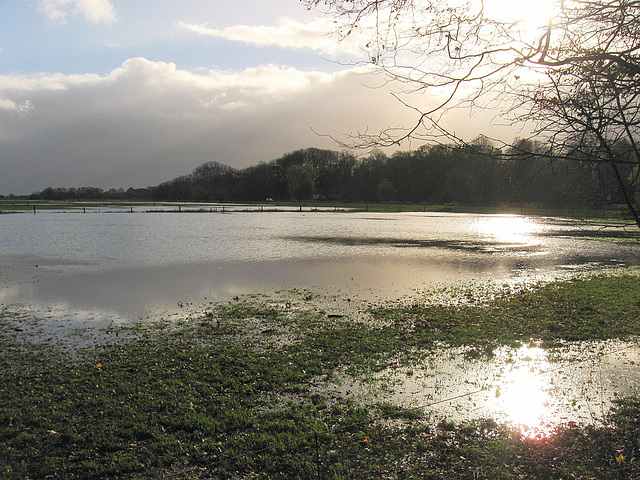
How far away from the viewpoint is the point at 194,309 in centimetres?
1166

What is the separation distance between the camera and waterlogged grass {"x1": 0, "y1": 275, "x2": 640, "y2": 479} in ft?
14.8

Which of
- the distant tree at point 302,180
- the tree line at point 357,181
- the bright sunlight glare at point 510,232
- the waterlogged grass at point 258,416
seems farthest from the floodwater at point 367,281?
the distant tree at point 302,180

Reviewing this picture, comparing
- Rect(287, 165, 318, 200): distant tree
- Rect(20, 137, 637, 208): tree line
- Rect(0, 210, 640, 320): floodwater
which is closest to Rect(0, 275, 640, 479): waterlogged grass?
Rect(0, 210, 640, 320): floodwater

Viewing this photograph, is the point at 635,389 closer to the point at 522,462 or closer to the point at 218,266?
the point at 522,462

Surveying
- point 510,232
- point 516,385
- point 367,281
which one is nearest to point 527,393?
point 516,385

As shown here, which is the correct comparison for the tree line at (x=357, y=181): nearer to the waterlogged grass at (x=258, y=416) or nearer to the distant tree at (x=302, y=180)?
the distant tree at (x=302, y=180)

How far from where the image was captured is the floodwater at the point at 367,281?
20.7 feet

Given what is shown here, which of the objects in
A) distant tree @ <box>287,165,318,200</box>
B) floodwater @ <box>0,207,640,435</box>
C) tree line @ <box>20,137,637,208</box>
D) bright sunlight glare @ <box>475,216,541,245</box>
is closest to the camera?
floodwater @ <box>0,207,640,435</box>

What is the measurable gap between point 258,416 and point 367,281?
1053 cm

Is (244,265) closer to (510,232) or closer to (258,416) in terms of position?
(258,416)

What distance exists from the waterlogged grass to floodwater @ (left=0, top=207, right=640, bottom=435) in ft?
1.68

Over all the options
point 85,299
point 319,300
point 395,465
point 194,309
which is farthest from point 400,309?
point 85,299

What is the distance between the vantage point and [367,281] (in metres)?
15.8

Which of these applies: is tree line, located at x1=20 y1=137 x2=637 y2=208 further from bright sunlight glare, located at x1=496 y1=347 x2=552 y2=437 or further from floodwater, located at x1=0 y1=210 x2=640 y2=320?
bright sunlight glare, located at x1=496 y1=347 x2=552 y2=437
